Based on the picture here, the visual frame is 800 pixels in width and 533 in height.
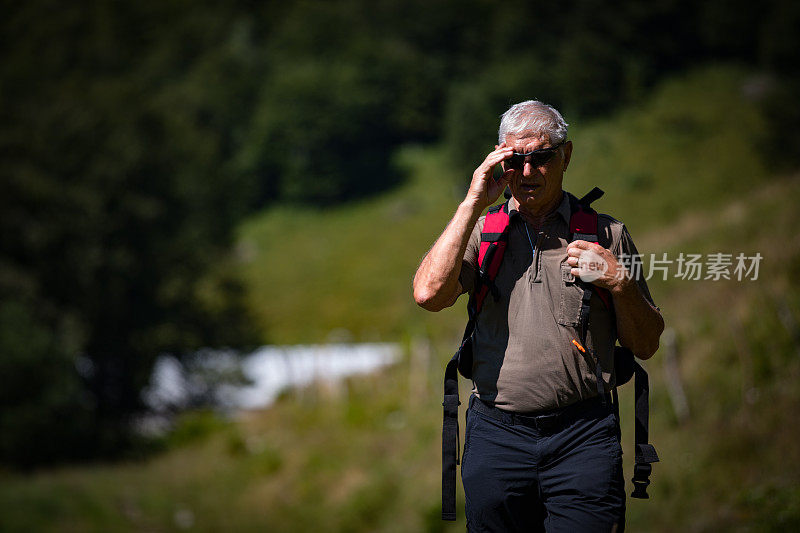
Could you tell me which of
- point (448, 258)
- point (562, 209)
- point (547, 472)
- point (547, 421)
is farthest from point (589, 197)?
point (547, 472)

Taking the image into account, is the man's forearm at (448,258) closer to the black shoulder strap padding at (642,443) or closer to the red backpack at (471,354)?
the red backpack at (471,354)

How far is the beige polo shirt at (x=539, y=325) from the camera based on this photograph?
3174 mm

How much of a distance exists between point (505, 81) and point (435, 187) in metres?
10.2

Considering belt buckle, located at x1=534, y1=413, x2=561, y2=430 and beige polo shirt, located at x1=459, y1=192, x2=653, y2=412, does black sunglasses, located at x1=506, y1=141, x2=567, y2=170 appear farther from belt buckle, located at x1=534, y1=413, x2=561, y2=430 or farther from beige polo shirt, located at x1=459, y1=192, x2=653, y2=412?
belt buckle, located at x1=534, y1=413, x2=561, y2=430

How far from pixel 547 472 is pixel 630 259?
887mm

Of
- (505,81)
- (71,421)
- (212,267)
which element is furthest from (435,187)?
(71,421)

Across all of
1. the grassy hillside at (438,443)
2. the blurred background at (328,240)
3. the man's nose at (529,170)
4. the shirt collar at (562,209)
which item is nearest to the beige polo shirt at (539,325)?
the shirt collar at (562,209)

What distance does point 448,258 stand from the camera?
312cm

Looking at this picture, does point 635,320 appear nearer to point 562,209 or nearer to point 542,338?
point 542,338

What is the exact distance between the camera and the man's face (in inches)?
124

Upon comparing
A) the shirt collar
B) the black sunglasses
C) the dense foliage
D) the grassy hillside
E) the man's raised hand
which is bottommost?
the grassy hillside

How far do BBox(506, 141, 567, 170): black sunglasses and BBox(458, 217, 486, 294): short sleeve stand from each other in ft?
1.05

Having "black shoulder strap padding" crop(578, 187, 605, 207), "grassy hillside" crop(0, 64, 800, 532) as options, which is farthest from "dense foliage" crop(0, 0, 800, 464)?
"grassy hillside" crop(0, 64, 800, 532)

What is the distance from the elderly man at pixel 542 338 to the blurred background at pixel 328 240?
1369mm
